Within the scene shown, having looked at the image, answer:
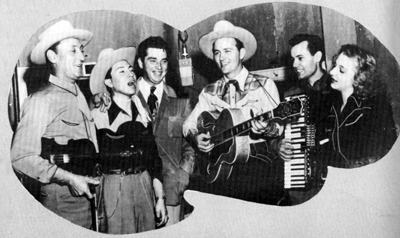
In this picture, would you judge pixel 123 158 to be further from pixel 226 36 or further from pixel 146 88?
pixel 226 36

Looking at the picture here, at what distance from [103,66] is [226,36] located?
30.2 inches

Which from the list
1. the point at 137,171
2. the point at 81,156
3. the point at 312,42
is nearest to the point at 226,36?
the point at 312,42

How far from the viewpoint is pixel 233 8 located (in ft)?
10.9

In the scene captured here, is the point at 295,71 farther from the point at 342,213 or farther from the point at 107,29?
the point at 107,29

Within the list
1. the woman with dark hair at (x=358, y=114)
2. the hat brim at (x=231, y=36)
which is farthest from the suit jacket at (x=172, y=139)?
the woman with dark hair at (x=358, y=114)

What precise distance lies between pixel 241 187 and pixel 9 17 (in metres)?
1.74

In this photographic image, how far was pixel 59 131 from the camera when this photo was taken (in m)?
3.28

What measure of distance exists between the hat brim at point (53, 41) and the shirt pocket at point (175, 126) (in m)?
0.70

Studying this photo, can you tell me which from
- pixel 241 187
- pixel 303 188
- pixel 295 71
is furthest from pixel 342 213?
pixel 295 71

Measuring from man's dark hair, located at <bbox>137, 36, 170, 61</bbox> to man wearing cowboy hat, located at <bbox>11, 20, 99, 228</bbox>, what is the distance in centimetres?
32

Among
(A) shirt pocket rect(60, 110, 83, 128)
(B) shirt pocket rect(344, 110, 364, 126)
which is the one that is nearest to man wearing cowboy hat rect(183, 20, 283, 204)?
(B) shirt pocket rect(344, 110, 364, 126)

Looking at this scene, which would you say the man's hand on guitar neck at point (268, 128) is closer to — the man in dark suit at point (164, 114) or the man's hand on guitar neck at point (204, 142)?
the man's hand on guitar neck at point (204, 142)

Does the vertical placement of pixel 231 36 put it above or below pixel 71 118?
above

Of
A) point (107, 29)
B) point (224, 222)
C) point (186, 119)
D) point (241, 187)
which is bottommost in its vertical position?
point (224, 222)
